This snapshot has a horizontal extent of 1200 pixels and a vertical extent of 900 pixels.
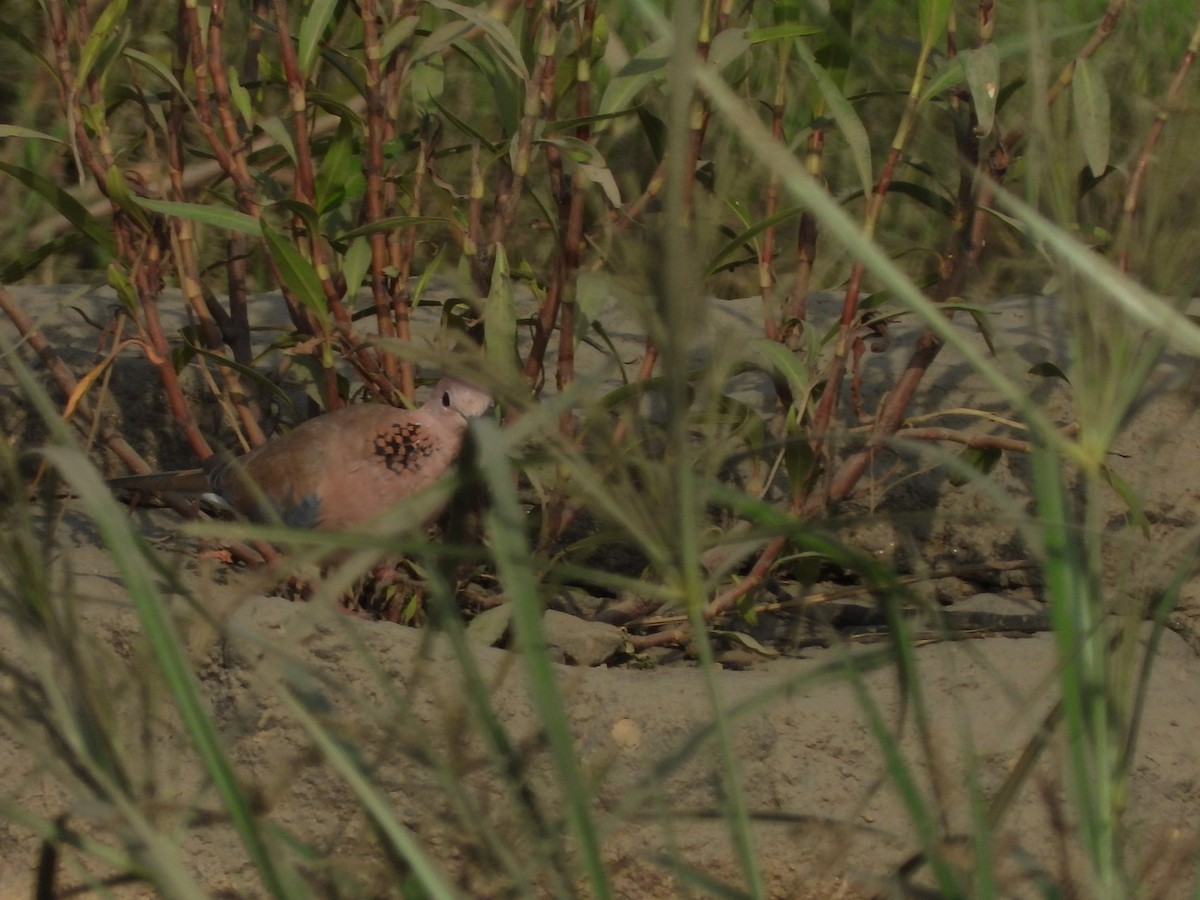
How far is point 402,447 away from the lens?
2.08 metres

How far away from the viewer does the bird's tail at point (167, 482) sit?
7.18 feet

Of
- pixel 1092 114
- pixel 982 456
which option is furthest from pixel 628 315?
pixel 1092 114

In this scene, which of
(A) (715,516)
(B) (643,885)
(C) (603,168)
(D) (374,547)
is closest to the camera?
(D) (374,547)

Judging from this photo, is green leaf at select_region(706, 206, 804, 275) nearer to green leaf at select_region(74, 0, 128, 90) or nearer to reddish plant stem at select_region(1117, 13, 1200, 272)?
reddish plant stem at select_region(1117, 13, 1200, 272)

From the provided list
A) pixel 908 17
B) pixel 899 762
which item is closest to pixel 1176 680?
pixel 899 762

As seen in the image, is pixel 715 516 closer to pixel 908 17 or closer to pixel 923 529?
pixel 923 529

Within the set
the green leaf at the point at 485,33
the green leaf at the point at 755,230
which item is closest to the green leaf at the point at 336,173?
the green leaf at the point at 485,33

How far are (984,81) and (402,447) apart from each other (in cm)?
89

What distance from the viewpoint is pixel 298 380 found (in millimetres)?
2387

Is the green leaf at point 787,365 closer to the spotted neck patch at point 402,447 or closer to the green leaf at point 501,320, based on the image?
the green leaf at point 501,320

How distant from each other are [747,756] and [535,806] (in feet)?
2.49

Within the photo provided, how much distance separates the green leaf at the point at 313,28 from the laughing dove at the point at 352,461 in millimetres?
457

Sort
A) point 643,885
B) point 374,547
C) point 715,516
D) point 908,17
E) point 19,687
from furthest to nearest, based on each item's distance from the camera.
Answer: point 908,17, point 715,516, point 643,885, point 19,687, point 374,547

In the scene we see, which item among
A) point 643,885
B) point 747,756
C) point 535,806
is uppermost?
point 535,806
